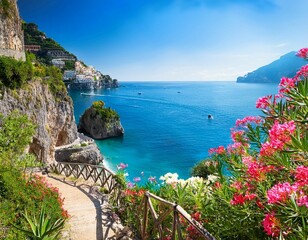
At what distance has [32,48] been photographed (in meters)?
110

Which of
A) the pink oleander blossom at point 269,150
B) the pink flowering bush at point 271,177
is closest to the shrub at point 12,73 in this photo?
the pink flowering bush at point 271,177

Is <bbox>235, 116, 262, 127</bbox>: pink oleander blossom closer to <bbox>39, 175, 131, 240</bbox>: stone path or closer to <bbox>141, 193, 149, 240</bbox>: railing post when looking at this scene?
<bbox>141, 193, 149, 240</bbox>: railing post

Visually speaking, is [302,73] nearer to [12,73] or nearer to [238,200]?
[238,200]

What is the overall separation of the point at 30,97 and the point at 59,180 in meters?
9.25

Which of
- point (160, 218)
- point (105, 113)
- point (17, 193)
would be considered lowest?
point (105, 113)

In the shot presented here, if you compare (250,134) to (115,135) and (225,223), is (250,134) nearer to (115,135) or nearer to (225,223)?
(225,223)

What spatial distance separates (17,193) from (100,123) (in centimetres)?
4003

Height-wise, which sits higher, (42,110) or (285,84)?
(285,84)

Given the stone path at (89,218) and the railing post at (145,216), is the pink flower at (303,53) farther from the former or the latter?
the stone path at (89,218)

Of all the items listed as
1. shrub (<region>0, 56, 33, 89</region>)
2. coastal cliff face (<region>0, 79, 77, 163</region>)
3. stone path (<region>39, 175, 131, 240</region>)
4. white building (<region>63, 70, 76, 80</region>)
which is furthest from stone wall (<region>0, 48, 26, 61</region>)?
white building (<region>63, 70, 76, 80</region>)

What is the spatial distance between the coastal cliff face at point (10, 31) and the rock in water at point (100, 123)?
77.4ft

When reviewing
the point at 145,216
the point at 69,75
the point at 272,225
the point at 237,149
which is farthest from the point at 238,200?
the point at 69,75

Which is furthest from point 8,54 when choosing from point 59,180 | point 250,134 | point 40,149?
point 250,134

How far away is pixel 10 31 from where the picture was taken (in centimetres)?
2167
